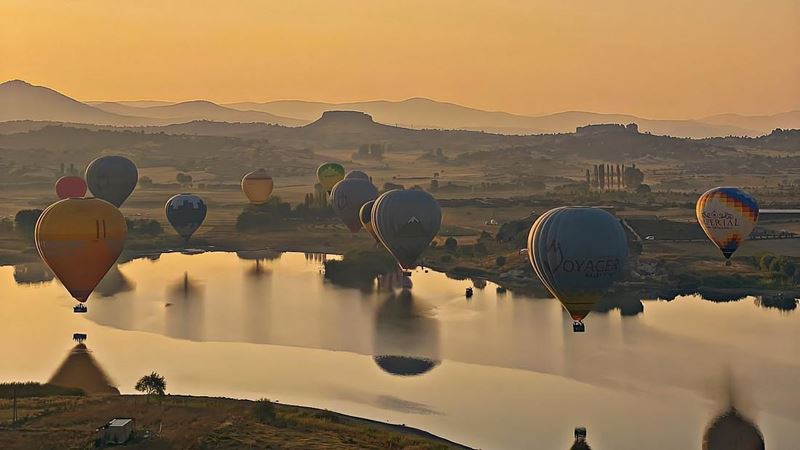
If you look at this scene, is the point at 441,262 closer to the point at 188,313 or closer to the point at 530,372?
the point at 188,313

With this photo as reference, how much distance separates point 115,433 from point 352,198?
41.9 m

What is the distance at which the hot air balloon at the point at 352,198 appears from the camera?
66750 millimetres

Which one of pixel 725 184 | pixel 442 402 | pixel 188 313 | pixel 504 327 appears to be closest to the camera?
pixel 442 402

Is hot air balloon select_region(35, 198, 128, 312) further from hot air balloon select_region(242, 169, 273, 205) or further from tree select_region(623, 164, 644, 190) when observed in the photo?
tree select_region(623, 164, 644, 190)

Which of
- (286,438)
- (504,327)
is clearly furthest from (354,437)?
(504,327)

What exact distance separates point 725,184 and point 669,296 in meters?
84.0

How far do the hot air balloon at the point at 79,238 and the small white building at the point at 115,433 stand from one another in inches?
594

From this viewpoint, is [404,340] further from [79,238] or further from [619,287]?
[619,287]

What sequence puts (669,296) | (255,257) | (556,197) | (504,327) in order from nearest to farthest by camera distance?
1. (504,327)
2. (669,296)
3. (255,257)
4. (556,197)

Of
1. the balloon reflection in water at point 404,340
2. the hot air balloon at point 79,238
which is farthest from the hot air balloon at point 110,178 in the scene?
the hot air balloon at point 79,238

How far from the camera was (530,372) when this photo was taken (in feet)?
115

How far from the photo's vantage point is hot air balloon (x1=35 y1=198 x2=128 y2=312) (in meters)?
39.8

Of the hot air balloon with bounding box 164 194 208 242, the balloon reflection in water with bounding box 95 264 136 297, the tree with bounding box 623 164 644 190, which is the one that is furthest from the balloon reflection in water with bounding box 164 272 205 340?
the tree with bounding box 623 164 644 190

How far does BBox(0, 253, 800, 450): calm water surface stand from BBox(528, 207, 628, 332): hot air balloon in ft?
8.05
